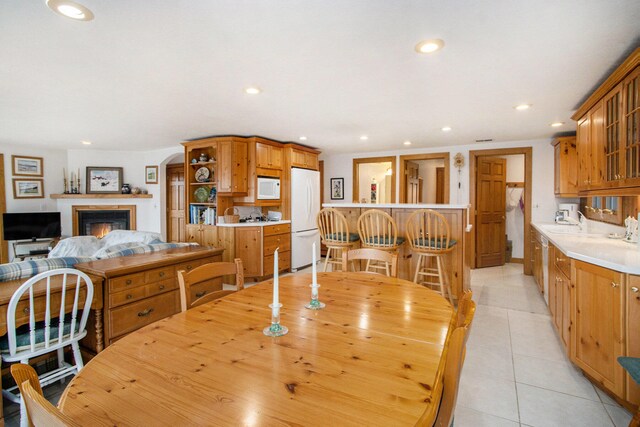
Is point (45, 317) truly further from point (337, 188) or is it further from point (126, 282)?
point (337, 188)

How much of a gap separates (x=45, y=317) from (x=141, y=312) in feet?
2.47

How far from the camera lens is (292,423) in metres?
0.69

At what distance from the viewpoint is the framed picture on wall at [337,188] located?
22.9ft

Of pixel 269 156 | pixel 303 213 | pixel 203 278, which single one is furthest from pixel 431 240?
pixel 269 156

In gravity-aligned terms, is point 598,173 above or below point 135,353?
above

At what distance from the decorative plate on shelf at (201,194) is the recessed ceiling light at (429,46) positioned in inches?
164

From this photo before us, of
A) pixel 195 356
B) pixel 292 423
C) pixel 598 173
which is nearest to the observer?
pixel 292 423

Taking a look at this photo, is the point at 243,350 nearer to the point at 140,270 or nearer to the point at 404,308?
the point at 404,308

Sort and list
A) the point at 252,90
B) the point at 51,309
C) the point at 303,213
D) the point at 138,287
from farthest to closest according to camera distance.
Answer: the point at 303,213, the point at 252,90, the point at 138,287, the point at 51,309

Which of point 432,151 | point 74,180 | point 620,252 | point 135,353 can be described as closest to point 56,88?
point 135,353

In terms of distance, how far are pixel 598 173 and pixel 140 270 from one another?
4.01 metres

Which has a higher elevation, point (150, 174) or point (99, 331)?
point (150, 174)

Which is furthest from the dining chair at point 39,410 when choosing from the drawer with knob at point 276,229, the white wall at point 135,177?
the white wall at point 135,177

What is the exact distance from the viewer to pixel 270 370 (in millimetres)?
916
